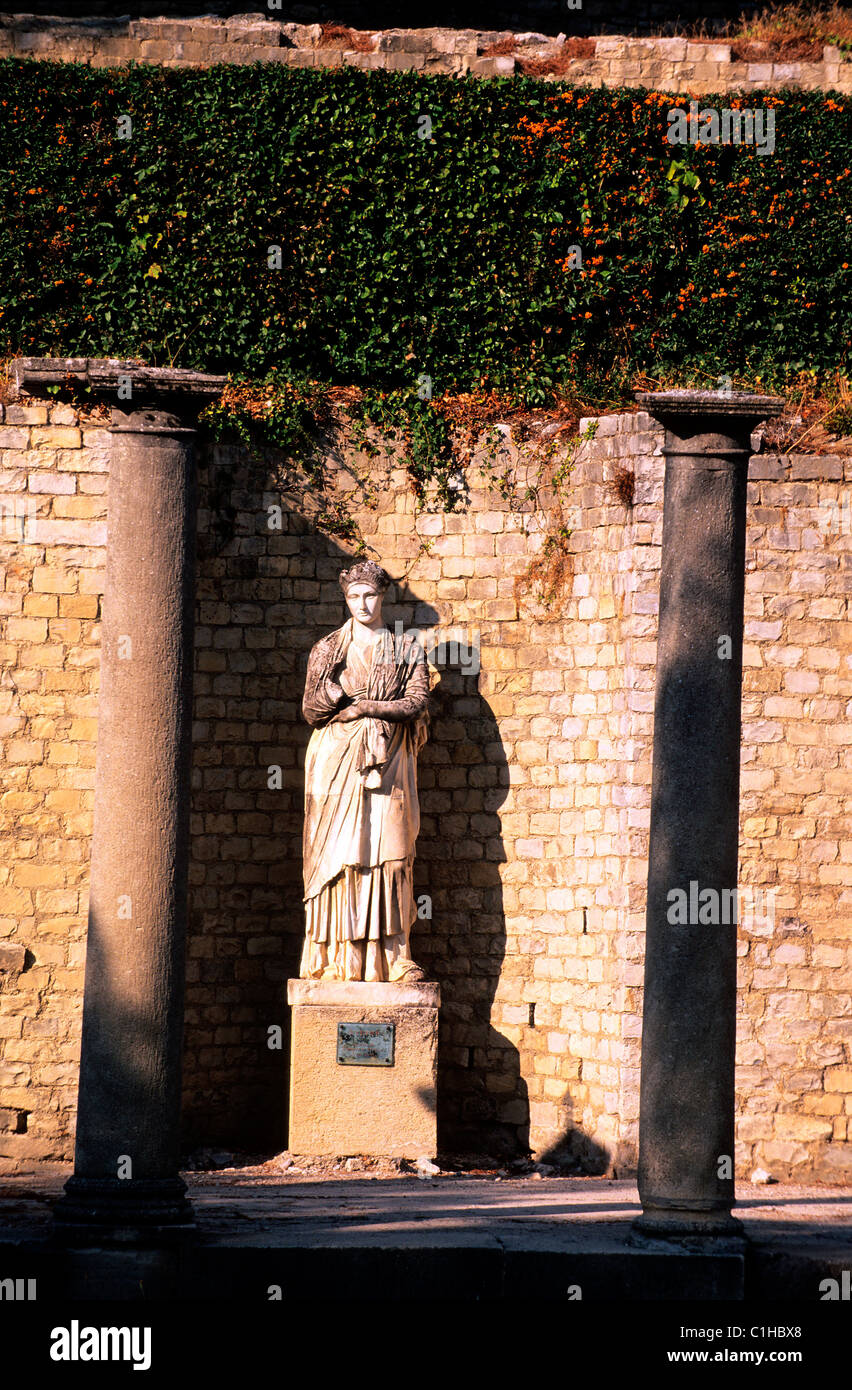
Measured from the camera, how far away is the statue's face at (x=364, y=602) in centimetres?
1102

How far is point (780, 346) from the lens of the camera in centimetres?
1241

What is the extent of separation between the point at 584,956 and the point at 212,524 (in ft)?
12.0

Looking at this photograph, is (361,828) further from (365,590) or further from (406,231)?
(406,231)

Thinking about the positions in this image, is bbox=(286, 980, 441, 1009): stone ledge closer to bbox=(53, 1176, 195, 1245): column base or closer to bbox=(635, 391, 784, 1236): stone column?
bbox=(635, 391, 784, 1236): stone column

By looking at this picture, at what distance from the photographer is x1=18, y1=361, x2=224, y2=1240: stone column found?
23.2 ft

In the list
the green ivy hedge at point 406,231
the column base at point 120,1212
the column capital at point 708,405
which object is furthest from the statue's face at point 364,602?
the column base at point 120,1212

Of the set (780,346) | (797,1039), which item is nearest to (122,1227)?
(797,1039)

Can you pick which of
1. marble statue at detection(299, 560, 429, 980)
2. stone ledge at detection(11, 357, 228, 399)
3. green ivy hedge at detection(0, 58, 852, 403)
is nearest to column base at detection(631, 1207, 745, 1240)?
marble statue at detection(299, 560, 429, 980)

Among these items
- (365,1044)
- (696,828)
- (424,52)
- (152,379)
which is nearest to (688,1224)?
(696,828)

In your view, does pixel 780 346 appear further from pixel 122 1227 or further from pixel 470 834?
pixel 122 1227

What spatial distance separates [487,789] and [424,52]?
537 centimetres

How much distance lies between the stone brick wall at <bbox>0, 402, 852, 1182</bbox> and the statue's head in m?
0.76

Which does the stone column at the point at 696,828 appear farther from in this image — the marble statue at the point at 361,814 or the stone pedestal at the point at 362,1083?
the marble statue at the point at 361,814

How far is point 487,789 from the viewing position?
11.7 meters
